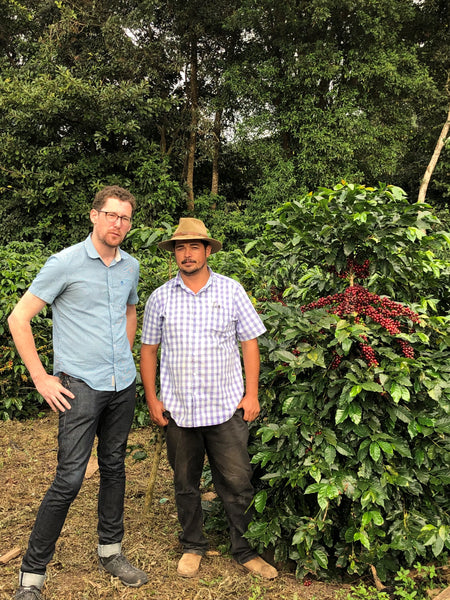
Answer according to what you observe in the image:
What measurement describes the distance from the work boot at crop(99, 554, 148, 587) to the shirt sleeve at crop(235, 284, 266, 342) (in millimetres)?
1382

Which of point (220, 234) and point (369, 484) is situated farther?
point (220, 234)

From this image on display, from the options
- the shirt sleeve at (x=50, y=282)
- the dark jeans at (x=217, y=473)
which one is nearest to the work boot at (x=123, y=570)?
the dark jeans at (x=217, y=473)

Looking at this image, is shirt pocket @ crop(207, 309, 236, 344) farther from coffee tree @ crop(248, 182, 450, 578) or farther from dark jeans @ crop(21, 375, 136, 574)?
dark jeans @ crop(21, 375, 136, 574)

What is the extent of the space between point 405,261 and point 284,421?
1.13 metres

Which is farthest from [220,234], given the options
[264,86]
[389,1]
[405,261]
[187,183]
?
[405,261]

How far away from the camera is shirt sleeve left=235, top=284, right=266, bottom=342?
9.31ft

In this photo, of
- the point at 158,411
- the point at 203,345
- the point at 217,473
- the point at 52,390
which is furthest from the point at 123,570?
the point at 203,345

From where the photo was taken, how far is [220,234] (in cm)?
1689

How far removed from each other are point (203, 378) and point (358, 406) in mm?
791

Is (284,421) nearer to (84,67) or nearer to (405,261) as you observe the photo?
(405,261)

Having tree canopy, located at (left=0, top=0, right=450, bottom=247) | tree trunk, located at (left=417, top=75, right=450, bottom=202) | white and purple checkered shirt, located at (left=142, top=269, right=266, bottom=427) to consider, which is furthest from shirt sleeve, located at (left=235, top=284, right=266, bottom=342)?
tree trunk, located at (left=417, top=75, right=450, bottom=202)

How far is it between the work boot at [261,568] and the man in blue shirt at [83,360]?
590mm

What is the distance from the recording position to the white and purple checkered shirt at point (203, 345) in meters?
2.79

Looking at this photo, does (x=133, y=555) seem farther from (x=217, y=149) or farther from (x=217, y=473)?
(x=217, y=149)
